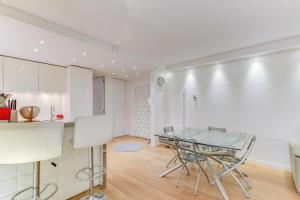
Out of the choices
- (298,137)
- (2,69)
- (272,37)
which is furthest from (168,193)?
(2,69)

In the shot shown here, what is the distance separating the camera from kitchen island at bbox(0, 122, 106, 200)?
1.59 m

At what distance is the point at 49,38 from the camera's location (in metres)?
2.55

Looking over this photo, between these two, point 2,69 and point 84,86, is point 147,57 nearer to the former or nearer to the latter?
point 84,86

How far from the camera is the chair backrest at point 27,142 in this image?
3.84 ft

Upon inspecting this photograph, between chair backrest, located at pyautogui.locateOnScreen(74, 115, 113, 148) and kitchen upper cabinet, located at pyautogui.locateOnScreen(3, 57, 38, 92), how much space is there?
9.31ft

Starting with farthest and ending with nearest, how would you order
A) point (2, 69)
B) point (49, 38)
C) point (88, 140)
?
point (2, 69), point (49, 38), point (88, 140)

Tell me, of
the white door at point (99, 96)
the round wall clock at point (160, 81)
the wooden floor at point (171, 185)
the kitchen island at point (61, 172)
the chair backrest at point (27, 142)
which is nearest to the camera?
the chair backrest at point (27, 142)

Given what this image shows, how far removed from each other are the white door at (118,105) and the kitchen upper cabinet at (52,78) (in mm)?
2219

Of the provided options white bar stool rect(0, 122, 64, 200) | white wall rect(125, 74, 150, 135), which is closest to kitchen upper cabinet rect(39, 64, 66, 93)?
white wall rect(125, 74, 150, 135)

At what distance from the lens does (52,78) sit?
157 inches

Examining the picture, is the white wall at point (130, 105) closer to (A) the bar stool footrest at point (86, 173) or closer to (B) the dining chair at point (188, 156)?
(B) the dining chair at point (188, 156)

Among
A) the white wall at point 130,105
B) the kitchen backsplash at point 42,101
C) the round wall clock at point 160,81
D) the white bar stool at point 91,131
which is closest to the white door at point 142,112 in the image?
the white wall at point 130,105

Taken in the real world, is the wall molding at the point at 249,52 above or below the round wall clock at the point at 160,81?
above

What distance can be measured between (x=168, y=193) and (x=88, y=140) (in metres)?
1.46
